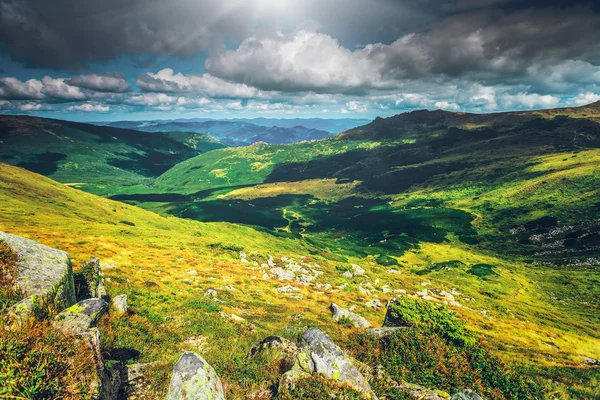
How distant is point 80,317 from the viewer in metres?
10.5

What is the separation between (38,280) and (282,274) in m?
48.4

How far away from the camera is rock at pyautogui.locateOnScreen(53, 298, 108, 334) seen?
31.4 ft

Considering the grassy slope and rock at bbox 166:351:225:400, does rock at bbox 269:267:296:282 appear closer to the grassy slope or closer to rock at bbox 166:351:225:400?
the grassy slope

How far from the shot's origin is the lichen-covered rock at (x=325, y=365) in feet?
36.9

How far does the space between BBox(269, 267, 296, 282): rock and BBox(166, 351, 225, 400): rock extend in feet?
152

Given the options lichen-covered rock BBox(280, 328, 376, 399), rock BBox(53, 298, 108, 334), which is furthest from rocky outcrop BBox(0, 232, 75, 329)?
lichen-covered rock BBox(280, 328, 376, 399)

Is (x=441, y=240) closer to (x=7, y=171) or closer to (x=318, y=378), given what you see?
(x=318, y=378)

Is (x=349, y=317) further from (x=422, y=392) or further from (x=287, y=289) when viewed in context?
(x=422, y=392)

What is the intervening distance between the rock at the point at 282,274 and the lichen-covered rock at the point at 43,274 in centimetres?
4368

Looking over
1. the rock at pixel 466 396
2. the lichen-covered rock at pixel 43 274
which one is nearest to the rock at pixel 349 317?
the rock at pixel 466 396

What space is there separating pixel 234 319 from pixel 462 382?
18411 mm

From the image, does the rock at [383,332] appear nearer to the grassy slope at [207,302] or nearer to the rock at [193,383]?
the grassy slope at [207,302]

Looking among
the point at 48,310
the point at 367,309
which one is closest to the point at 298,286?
the point at 367,309

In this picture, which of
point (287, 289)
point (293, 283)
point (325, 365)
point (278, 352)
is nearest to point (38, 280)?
point (278, 352)
